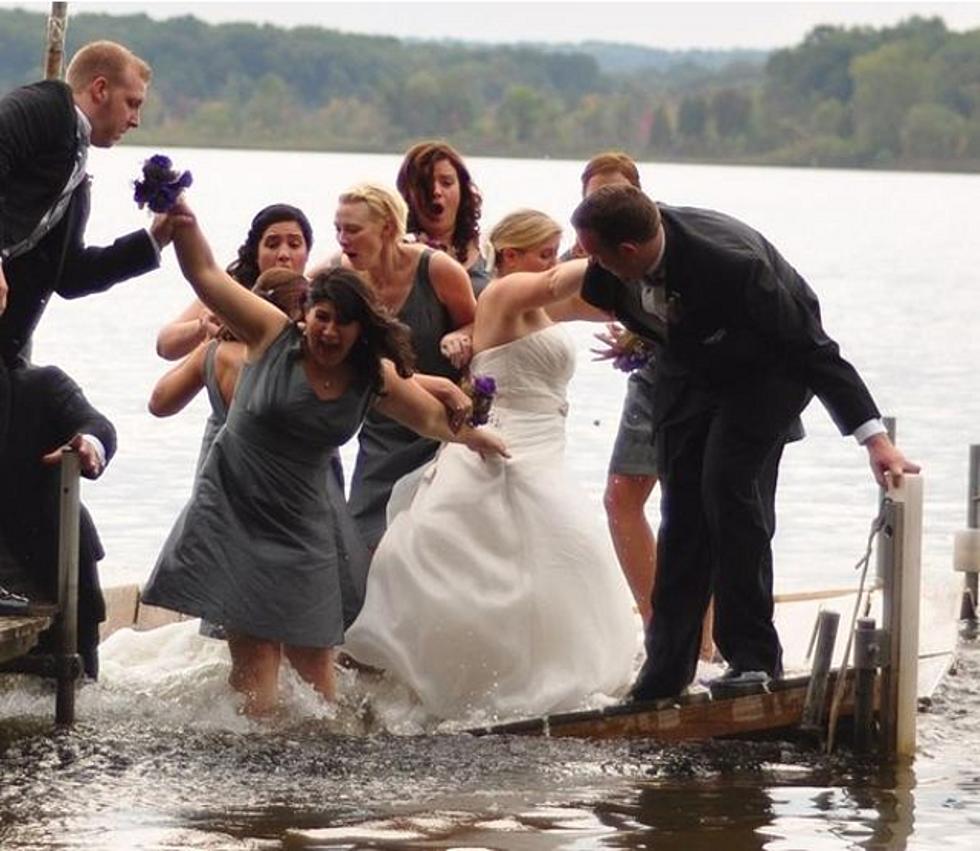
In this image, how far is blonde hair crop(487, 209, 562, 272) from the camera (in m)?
9.70

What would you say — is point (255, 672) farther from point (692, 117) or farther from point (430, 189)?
point (692, 117)

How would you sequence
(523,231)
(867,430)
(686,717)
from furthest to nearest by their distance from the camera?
(523,231) → (686,717) → (867,430)

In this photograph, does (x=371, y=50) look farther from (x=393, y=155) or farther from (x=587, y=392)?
(x=587, y=392)

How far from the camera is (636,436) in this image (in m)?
10.6

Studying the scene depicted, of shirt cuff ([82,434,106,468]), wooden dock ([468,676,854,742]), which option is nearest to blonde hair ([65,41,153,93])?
shirt cuff ([82,434,106,468])

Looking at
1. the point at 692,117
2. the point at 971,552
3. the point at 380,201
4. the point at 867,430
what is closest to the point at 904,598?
the point at 867,430

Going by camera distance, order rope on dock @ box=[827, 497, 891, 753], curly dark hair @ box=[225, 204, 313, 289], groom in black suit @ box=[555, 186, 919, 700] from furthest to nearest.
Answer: curly dark hair @ box=[225, 204, 313, 289]
rope on dock @ box=[827, 497, 891, 753]
groom in black suit @ box=[555, 186, 919, 700]

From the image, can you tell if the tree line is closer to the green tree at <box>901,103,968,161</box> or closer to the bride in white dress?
the green tree at <box>901,103,968,161</box>

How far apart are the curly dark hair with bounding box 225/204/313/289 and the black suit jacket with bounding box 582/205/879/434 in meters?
1.47

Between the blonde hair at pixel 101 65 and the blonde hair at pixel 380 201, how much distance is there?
873 millimetres

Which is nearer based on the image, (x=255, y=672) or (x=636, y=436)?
(x=255, y=672)

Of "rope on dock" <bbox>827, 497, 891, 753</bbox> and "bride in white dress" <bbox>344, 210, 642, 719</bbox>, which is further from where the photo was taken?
"bride in white dress" <bbox>344, 210, 642, 719</bbox>

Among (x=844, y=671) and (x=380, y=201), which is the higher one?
(x=380, y=201)

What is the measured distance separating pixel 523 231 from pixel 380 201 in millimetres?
532
